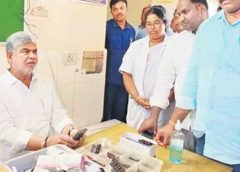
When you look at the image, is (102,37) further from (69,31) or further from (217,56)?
(217,56)

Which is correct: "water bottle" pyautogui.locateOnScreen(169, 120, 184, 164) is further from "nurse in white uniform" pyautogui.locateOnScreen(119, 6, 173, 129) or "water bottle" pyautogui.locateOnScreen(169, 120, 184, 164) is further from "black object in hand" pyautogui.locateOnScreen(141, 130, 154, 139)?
"nurse in white uniform" pyautogui.locateOnScreen(119, 6, 173, 129)

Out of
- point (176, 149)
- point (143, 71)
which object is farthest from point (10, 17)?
point (176, 149)

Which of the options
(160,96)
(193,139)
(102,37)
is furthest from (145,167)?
(102,37)

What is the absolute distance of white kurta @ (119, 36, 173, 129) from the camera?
243 cm

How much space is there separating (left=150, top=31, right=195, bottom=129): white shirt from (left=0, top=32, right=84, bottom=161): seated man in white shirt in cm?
74

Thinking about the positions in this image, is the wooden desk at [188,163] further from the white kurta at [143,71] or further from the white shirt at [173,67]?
the white kurta at [143,71]

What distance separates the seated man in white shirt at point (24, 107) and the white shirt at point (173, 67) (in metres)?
0.74

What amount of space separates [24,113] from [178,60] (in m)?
1.12

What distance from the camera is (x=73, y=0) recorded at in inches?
108

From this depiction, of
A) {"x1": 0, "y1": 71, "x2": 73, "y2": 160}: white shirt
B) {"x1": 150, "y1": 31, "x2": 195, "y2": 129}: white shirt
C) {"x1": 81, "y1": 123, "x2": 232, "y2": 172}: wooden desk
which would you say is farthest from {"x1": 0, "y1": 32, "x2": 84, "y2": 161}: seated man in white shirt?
{"x1": 150, "y1": 31, "x2": 195, "y2": 129}: white shirt

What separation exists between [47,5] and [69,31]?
1.14 ft

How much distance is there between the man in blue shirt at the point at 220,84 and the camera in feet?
4.18

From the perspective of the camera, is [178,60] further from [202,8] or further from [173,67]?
[202,8]

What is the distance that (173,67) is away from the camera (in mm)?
2125
